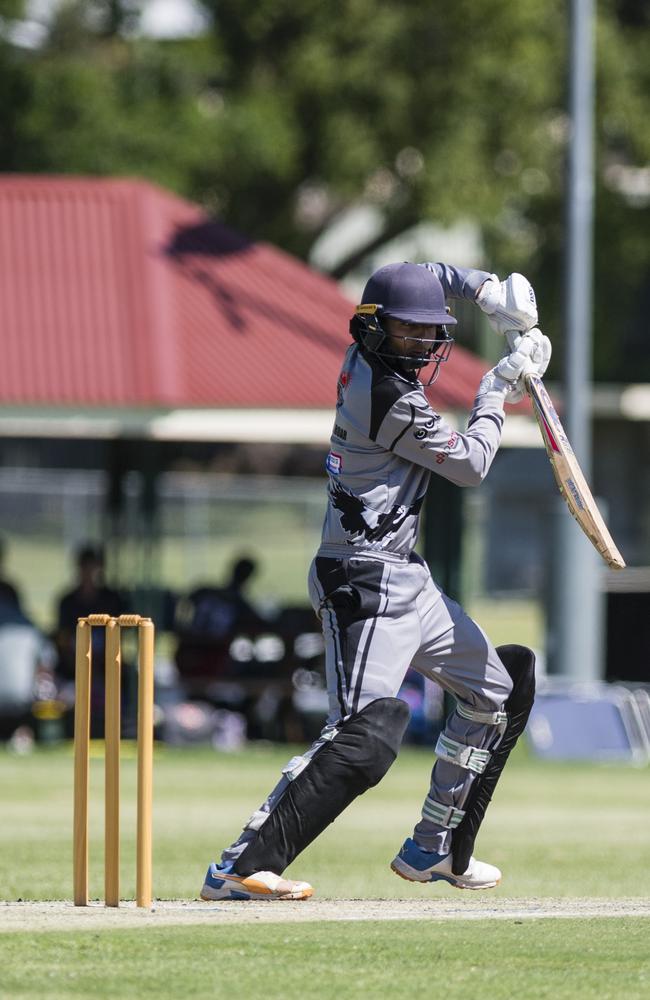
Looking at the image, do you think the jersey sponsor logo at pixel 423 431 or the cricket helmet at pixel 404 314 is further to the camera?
the cricket helmet at pixel 404 314

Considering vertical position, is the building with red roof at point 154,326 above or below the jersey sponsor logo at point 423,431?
above

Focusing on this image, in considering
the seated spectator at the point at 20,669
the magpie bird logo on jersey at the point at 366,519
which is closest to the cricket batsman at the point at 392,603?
the magpie bird logo on jersey at the point at 366,519

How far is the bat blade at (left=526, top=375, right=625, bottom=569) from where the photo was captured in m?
6.53

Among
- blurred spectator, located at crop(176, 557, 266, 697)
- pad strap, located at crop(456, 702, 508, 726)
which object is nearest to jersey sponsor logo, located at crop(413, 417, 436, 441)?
pad strap, located at crop(456, 702, 508, 726)

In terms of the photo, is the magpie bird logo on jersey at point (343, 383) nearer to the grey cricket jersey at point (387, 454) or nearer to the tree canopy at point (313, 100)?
the grey cricket jersey at point (387, 454)

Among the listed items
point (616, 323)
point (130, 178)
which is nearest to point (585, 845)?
point (130, 178)

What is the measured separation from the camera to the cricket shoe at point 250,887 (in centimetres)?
641

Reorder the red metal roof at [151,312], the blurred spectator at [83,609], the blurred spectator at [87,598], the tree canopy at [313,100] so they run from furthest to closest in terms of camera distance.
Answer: the tree canopy at [313,100] → the blurred spectator at [87,598] → the red metal roof at [151,312] → the blurred spectator at [83,609]

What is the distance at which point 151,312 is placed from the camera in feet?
55.5

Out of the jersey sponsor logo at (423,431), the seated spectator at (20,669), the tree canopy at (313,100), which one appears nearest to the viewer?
the jersey sponsor logo at (423,431)

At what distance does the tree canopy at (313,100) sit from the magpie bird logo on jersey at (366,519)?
2012 cm

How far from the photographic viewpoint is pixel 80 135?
26.1m

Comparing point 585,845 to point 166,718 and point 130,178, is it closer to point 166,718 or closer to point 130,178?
point 166,718

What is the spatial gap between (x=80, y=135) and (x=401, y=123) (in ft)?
14.1
